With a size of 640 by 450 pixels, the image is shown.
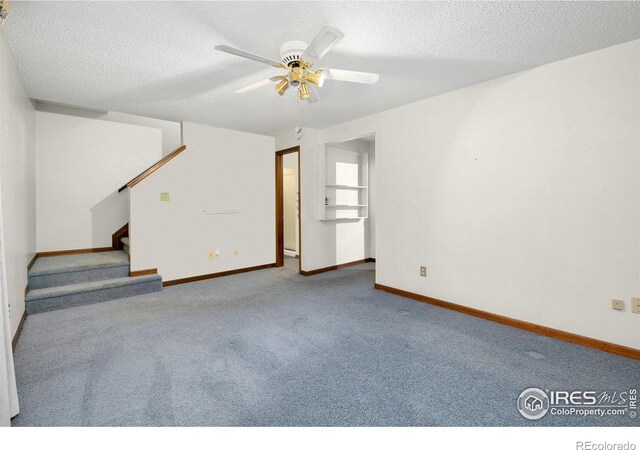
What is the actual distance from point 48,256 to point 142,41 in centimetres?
372

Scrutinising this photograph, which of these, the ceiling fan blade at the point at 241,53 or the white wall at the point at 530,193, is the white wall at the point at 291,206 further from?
the ceiling fan blade at the point at 241,53

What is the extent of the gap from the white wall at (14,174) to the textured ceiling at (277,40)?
23cm

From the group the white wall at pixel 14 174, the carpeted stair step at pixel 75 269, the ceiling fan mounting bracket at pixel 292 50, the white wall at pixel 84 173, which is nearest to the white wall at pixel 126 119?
the white wall at pixel 84 173

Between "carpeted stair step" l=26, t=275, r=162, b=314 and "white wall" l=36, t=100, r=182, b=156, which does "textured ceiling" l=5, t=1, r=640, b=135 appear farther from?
"carpeted stair step" l=26, t=275, r=162, b=314

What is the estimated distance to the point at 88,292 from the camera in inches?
138

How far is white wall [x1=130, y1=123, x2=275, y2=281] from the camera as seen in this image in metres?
4.23

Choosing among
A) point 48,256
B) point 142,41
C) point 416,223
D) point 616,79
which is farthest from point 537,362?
point 48,256

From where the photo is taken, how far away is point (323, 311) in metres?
3.29

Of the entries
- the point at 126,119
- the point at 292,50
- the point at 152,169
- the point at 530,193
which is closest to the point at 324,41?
the point at 292,50

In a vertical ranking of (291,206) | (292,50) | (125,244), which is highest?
(292,50)

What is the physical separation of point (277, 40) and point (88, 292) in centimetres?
350

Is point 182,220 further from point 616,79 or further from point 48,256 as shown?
point 616,79

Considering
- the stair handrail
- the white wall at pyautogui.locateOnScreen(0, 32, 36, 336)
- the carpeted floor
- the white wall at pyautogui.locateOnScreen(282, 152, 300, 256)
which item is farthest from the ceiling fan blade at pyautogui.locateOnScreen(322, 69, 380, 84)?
the white wall at pyautogui.locateOnScreen(282, 152, 300, 256)
